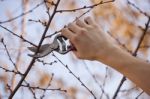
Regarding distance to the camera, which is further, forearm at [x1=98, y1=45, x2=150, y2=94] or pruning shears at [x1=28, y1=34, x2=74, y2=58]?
pruning shears at [x1=28, y1=34, x2=74, y2=58]

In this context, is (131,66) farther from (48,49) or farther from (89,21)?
(48,49)

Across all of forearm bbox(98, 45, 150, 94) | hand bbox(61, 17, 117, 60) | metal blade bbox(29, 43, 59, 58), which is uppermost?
hand bbox(61, 17, 117, 60)

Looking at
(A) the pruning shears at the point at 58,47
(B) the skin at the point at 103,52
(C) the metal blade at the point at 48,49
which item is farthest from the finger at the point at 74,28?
(C) the metal blade at the point at 48,49

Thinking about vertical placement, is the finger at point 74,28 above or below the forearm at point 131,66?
above

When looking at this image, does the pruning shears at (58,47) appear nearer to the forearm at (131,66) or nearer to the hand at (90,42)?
the hand at (90,42)

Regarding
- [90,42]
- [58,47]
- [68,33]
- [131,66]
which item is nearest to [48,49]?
[58,47]

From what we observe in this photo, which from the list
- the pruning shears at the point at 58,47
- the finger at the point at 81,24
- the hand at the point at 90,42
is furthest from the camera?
the pruning shears at the point at 58,47

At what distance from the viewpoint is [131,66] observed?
1.89 metres

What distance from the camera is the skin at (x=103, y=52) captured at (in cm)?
187

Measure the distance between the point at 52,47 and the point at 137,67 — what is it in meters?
0.71

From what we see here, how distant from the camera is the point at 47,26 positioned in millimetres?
3039

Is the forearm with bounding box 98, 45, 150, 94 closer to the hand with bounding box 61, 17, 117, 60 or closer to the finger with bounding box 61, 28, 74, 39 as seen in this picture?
the hand with bounding box 61, 17, 117, 60

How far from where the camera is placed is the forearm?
1.84 m

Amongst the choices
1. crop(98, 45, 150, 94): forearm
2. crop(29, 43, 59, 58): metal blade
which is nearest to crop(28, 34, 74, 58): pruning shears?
crop(29, 43, 59, 58): metal blade
